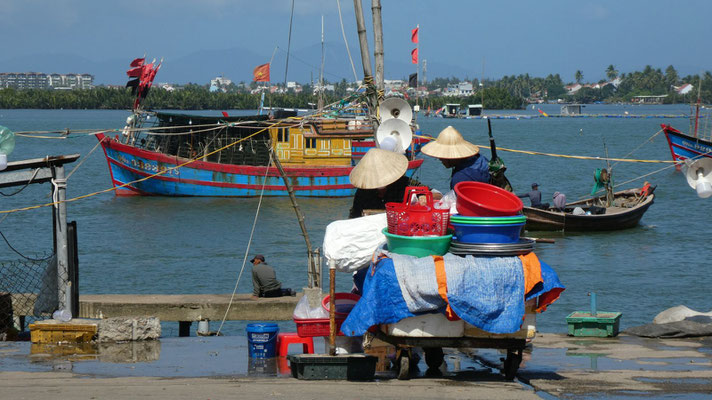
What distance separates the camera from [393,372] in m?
8.84

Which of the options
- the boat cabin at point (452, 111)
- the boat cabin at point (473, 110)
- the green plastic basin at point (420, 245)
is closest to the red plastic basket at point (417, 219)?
the green plastic basin at point (420, 245)

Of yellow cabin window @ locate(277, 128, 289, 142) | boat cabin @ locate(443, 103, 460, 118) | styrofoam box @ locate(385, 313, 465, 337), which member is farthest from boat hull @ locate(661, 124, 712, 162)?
boat cabin @ locate(443, 103, 460, 118)

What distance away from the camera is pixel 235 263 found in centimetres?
2467

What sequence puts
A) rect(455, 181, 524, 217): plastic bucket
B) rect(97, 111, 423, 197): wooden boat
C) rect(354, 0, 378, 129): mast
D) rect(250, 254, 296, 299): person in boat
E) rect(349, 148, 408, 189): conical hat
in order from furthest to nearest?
rect(97, 111, 423, 197): wooden boat
rect(250, 254, 296, 299): person in boat
rect(354, 0, 378, 129): mast
rect(349, 148, 408, 189): conical hat
rect(455, 181, 524, 217): plastic bucket

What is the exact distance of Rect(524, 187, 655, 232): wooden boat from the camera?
27781mm

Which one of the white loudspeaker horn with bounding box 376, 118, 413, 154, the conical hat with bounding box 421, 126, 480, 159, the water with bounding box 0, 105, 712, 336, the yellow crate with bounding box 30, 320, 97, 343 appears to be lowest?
the water with bounding box 0, 105, 712, 336

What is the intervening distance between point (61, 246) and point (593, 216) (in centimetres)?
2070

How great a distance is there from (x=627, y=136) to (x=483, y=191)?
97161 mm

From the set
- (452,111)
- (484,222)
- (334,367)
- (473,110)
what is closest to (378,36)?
(484,222)

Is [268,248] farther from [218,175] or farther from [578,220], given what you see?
[218,175]

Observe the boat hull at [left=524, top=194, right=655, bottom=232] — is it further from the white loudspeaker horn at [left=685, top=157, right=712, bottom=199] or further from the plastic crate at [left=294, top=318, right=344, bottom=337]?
the plastic crate at [left=294, top=318, right=344, bottom=337]

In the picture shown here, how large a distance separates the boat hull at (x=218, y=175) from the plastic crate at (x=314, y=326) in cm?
2838

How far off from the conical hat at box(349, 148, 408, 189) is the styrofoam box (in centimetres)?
163

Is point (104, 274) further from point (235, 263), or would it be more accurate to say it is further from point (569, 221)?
point (569, 221)
